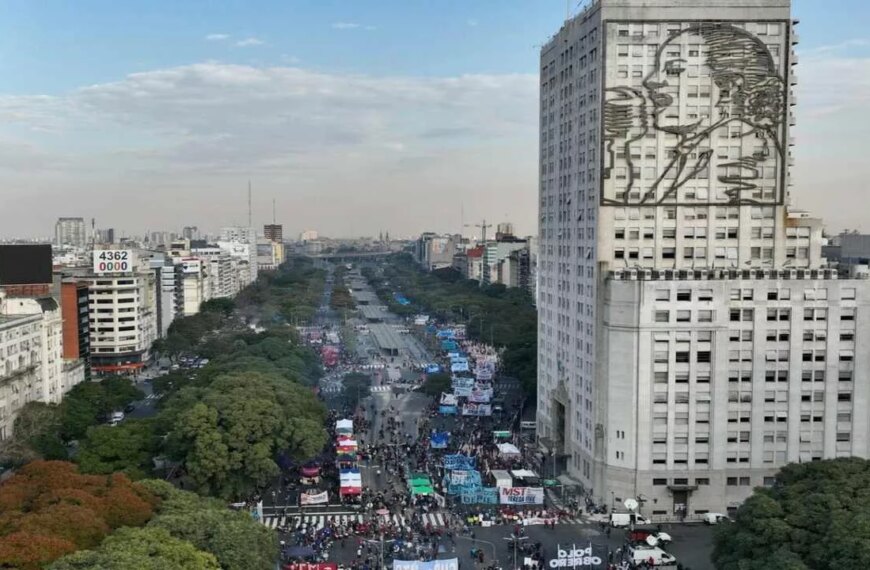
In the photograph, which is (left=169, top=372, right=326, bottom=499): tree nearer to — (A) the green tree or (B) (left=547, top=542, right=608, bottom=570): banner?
(A) the green tree

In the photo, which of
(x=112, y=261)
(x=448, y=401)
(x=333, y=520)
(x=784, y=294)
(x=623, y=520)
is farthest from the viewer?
(x=112, y=261)

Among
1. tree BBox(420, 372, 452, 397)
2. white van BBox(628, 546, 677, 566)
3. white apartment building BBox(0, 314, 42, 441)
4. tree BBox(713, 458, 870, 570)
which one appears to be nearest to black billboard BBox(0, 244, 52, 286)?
white apartment building BBox(0, 314, 42, 441)

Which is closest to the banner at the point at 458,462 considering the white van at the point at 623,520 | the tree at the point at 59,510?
the white van at the point at 623,520

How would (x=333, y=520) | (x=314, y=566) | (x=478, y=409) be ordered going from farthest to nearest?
(x=478, y=409)
(x=333, y=520)
(x=314, y=566)

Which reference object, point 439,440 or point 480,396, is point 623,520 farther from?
point 480,396

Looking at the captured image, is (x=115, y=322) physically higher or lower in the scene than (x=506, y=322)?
higher

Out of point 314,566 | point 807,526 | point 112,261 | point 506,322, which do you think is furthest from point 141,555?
point 506,322

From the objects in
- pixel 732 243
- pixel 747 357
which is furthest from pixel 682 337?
pixel 732 243
